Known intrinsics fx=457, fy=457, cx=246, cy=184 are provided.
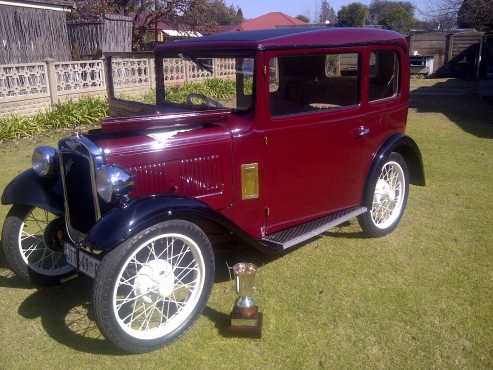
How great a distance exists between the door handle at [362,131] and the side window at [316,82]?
22 cm

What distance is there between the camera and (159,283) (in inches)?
107

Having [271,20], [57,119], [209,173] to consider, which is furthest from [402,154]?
[271,20]

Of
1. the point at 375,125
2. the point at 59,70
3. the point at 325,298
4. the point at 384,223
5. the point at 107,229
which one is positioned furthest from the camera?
the point at 59,70

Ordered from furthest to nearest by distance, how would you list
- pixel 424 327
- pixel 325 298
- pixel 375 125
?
pixel 375 125 → pixel 325 298 → pixel 424 327

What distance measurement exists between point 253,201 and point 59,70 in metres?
8.04

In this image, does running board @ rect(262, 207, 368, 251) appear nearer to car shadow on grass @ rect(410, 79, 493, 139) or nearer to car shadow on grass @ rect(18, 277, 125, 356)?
car shadow on grass @ rect(18, 277, 125, 356)

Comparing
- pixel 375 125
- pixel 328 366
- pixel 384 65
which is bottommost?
pixel 328 366

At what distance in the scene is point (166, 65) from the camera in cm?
396

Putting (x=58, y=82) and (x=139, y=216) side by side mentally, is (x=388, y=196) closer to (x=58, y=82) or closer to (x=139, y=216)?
(x=139, y=216)

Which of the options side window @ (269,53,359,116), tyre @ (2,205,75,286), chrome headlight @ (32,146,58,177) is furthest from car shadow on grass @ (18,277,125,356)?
side window @ (269,53,359,116)

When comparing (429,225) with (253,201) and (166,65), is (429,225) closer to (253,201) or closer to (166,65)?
(253,201)

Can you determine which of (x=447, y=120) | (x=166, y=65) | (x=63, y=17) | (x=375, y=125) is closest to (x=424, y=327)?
(x=375, y=125)

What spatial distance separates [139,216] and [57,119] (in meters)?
7.50

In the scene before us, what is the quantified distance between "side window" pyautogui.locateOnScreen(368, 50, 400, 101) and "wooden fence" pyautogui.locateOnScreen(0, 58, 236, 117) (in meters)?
4.58
